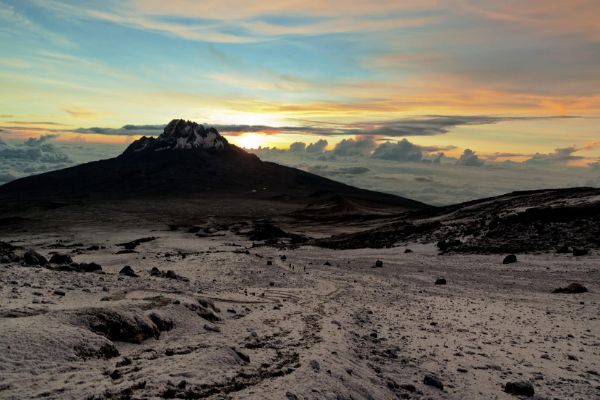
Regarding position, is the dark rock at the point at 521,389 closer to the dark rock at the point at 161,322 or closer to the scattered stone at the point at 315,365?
the scattered stone at the point at 315,365

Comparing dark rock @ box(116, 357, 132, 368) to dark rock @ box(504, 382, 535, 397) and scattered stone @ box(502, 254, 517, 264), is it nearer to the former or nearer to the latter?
dark rock @ box(504, 382, 535, 397)

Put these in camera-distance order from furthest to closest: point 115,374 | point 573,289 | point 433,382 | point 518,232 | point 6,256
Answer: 1. point 518,232
2. point 573,289
3. point 6,256
4. point 433,382
5. point 115,374

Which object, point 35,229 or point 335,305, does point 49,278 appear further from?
point 35,229

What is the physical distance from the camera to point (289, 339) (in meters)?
12.7

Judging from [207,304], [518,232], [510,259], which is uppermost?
[518,232]

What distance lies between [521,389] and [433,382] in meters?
1.88

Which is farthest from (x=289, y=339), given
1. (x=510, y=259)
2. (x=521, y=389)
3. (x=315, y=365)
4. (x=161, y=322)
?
(x=510, y=259)

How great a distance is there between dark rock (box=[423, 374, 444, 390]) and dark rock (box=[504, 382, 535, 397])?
152 centimetres

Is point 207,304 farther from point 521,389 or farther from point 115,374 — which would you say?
point 521,389

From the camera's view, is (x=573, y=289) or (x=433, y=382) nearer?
(x=433, y=382)

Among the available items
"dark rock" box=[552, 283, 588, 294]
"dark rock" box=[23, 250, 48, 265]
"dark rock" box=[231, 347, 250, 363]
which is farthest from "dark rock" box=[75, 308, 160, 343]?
"dark rock" box=[552, 283, 588, 294]

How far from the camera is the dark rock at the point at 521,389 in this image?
9.80 metres

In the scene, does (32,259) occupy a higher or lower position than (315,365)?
lower

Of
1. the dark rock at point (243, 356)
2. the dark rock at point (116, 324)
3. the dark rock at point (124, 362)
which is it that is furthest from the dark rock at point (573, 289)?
the dark rock at point (124, 362)
